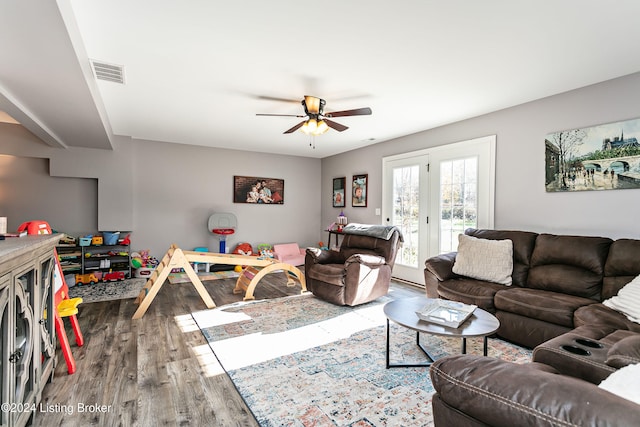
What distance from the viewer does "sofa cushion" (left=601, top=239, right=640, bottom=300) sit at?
251 centimetres

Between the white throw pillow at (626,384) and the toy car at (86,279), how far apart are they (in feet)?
20.2

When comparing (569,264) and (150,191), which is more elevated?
(150,191)

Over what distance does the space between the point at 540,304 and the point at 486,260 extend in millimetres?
746

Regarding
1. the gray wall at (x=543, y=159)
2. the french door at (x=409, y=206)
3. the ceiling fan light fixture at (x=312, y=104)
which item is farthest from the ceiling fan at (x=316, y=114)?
the french door at (x=409, y=206)

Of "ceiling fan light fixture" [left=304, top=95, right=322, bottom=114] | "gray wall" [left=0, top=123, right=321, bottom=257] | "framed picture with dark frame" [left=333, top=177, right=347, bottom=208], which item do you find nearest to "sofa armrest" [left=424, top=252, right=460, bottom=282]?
"ceiling fan light fixture" [left=304, top=95, right=322, bottom=114]

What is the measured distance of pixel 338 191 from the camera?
22.6ft

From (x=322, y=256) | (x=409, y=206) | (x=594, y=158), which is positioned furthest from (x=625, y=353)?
(x=409, y=206)

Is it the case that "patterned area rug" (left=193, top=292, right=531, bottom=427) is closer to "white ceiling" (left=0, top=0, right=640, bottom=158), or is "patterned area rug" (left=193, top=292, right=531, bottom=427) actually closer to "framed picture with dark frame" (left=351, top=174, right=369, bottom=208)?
"white ceiling" (left=0, top=0, right=640, bottom=158)

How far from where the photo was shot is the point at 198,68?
9.27 ft

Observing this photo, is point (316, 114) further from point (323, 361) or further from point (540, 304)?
point (540, 304)

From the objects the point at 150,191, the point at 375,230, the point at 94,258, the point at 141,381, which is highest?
the point at 150,191

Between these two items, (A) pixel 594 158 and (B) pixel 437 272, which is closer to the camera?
(A) pixel 594 158

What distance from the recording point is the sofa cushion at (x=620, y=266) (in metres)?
2.51

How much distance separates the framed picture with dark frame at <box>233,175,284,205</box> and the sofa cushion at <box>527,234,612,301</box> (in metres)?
5.03
